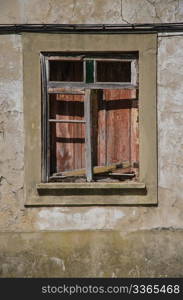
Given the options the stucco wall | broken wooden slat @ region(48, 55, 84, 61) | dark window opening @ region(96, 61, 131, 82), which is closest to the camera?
the stucco wall

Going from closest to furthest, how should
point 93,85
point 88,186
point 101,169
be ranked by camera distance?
point 88,186 → point 93,85 → point 101,169

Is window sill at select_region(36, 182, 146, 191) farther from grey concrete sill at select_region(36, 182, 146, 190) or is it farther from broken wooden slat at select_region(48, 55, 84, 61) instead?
broken wooden slat at select_region(48, 55, 84, 61)

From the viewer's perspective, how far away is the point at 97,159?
224 inches

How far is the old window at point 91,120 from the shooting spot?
5543 millimetres

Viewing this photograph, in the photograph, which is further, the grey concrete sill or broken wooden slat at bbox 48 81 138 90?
broken wooden slat at bbox 48 81 138 90

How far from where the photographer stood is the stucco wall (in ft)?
17.6

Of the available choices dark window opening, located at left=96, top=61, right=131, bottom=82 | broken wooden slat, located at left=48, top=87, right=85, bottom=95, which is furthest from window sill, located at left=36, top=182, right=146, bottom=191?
dark window opening, located at left=96, top=61, right=131, bottom=82

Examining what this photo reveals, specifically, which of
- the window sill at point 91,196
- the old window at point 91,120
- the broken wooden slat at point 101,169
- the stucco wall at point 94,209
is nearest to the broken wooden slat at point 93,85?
the old window at point 91,120

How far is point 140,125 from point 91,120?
0.58 m

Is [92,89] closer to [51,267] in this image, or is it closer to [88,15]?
[88,15]

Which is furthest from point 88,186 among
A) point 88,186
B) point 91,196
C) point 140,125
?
point 140,125

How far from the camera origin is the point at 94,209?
18.0 ft

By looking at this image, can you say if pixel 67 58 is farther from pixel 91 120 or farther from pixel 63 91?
pixel 91 120

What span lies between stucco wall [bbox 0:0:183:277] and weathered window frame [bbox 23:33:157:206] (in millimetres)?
86
